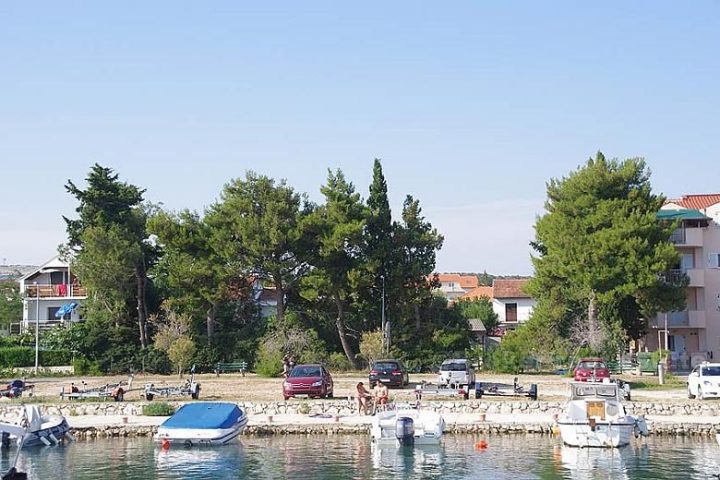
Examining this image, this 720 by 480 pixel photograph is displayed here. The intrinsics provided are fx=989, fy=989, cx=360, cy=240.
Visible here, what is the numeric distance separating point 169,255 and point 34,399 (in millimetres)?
20853

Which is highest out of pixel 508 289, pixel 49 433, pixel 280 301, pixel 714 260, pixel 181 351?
pixel 714 260

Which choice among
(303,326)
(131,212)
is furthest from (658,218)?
(131,212)

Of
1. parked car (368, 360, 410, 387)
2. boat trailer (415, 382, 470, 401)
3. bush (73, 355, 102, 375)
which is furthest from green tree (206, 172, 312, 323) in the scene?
boat trailer (415, 382, 470, 401)


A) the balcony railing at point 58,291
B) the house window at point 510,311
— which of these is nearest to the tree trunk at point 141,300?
the balcony railing at point 58,291

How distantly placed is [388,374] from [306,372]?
582 centimetres

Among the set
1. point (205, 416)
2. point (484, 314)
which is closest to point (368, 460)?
point (205, 416)

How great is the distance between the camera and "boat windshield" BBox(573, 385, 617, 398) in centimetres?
3542

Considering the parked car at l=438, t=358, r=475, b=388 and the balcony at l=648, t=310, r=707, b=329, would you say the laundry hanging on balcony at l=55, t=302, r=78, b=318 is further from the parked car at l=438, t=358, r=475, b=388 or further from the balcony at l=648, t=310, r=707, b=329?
the balcony at l=648, t=310, r=707, b=329

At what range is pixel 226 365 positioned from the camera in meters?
60.6

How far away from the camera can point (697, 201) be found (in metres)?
72.6

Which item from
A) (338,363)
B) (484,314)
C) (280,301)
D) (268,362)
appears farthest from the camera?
(484,314)

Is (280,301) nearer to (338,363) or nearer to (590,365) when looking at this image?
(338,363)

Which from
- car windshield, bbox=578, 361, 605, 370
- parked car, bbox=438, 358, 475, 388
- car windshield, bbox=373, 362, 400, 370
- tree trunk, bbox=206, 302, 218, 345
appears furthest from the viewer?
tree trunk, bbox=206, 302, 218, 345

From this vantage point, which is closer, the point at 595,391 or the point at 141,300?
the point at 595,391
